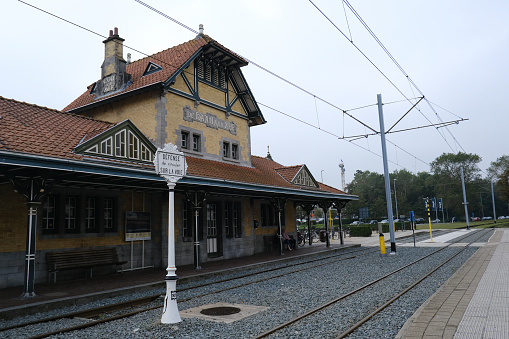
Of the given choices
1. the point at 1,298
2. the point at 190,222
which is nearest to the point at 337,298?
the point at 1,298

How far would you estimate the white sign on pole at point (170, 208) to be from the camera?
21.4ft

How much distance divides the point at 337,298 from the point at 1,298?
7305 millimetres

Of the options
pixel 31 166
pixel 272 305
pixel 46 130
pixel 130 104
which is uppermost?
pixel 130 104

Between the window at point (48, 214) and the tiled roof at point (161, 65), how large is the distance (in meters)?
5.85

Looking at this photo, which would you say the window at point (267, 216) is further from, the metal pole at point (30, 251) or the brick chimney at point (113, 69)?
the metal pole at point (30, 251)

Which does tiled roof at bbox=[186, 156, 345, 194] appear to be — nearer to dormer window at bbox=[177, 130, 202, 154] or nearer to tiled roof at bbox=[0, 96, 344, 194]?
tiled roof at bbox=[0, 96, 344, 194]

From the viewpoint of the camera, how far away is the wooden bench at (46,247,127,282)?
417 inches

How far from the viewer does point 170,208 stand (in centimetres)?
697

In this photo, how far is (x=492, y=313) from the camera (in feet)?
19.6

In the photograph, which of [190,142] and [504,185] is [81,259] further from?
[504,185]

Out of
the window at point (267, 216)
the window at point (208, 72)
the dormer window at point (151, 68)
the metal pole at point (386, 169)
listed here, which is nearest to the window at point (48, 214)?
the dormer window at point (151, 68)

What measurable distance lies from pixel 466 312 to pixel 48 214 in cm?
1080

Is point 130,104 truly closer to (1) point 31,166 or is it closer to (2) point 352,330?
(1) point 31,166

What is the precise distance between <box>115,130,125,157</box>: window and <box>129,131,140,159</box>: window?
25 cm
